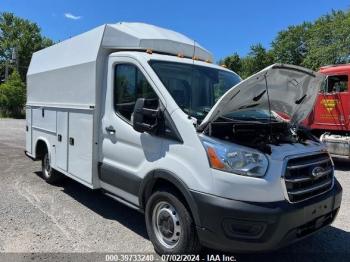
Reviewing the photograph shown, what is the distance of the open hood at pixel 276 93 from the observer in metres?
3.92

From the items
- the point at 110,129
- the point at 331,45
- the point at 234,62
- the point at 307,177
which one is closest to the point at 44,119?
the point at 110,129

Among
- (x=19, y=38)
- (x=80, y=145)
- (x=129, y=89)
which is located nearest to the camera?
(x=129, y=89)

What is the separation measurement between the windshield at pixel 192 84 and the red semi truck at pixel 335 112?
227 inches

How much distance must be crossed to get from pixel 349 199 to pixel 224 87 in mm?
3595

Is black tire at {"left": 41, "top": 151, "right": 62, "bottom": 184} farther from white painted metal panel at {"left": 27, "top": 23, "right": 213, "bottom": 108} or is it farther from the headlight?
the headlight

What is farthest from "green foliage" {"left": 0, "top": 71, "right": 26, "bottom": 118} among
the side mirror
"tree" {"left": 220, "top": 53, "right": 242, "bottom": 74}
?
the side mirror

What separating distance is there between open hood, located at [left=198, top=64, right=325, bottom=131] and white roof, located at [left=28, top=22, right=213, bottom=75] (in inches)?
68.1

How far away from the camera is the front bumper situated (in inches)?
148

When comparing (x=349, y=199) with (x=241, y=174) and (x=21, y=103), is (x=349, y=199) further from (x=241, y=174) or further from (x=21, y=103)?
(x=21, y=103)

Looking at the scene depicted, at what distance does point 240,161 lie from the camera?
388 cm

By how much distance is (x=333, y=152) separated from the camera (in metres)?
10.8

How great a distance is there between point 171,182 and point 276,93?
5.14 feet

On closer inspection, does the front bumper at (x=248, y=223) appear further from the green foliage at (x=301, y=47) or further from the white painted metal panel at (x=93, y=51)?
the green foliage at (x=301, y=47)

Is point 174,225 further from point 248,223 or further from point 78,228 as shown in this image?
point 78,228
